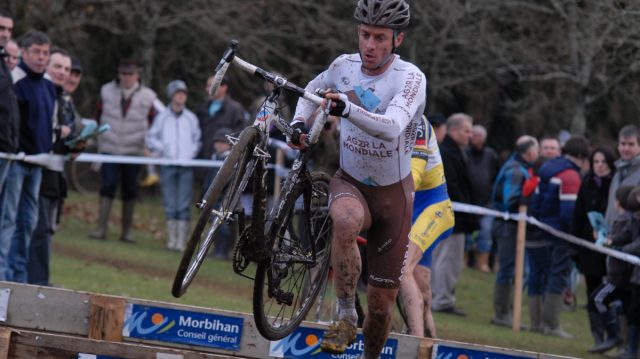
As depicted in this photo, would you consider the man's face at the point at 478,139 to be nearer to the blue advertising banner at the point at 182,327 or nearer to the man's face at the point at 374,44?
the blue advertising banner at the point at 182,327

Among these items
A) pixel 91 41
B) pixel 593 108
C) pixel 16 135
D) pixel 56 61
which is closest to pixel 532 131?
pixel 593 108

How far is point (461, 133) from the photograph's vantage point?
1400cm

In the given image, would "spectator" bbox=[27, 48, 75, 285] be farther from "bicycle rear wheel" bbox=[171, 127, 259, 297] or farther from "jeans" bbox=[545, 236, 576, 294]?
"jeans" bbox=[545, 236, 576, 294]

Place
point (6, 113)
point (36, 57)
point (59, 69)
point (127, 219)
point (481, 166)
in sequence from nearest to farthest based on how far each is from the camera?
point (6, 113) < point (36, 57) < point (59, 69) < point (481, 166) < point (127, 219)

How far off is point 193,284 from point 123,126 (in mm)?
3376

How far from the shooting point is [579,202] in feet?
43.1

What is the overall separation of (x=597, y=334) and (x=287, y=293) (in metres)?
A: 5.69

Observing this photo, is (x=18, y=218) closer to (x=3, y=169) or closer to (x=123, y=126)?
(x=3, y=169)

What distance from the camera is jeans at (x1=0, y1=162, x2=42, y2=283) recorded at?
36.4 ft

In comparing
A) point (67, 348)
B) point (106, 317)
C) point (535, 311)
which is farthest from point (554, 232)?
point (67, 348)

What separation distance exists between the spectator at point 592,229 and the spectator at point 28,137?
556cm

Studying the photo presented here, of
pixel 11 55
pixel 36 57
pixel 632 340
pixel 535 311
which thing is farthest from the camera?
pixel 535 311

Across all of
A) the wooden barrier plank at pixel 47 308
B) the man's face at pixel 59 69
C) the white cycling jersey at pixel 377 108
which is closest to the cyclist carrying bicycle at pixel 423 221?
the white cycling jersey at pixel 377 108

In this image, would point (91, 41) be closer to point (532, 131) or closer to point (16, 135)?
point (532, 131)
